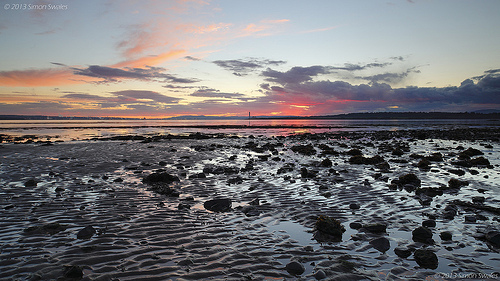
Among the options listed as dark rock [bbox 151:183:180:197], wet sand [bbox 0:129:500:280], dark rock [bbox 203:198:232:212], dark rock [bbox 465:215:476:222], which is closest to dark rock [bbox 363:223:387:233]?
wet sand [bbox 0:129:500:280]

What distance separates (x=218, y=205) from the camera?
8.73m

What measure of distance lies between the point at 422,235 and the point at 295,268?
368 centimetres

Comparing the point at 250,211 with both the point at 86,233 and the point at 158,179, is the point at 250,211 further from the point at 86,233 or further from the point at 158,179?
the point at 158,179

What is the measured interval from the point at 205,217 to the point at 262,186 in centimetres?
445

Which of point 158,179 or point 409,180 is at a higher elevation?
point 158,179

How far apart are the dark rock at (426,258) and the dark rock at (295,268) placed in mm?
2463

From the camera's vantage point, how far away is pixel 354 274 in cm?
475

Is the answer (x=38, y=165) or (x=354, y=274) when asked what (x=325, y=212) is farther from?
(x=38, y=165)

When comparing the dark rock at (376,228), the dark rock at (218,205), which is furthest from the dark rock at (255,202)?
the dark rock at (376,228)

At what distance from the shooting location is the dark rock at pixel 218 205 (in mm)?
8570

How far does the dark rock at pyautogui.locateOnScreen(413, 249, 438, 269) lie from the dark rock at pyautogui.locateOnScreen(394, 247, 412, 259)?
15cm

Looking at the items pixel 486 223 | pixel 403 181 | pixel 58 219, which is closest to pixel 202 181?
pixel 58 219

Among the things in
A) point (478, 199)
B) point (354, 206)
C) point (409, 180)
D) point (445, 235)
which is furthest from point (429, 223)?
point (409, 180)

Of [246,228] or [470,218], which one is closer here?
[246,228]
